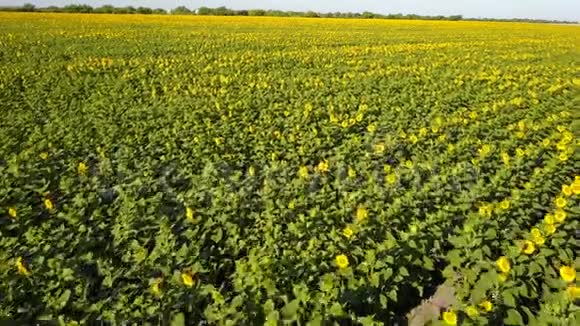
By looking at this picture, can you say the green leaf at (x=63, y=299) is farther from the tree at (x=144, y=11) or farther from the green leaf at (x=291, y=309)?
the tree at (x=144, y=11)

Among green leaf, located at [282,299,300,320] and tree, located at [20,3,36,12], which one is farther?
tree, located at [20,3,36,12]

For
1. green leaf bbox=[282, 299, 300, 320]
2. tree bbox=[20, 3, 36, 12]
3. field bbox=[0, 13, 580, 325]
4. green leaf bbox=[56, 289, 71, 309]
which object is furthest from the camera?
tree bbox=[20, 3, 36, 12]

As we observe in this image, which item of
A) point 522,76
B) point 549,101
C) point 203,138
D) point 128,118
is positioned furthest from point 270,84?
point 522,76

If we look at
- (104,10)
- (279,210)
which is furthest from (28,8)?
(279,210)

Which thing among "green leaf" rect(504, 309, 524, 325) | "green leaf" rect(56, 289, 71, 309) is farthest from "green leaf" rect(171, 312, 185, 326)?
"green leaf" rect(504, 309, 524, 325)

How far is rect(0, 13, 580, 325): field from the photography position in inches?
117

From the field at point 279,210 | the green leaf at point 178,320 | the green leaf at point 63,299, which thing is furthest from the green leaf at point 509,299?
the green leaf at point 63,299

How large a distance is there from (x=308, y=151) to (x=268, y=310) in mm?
3276

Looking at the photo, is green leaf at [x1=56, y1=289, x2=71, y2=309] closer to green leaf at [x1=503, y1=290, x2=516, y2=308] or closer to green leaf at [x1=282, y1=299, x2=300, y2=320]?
green leaf at [x1=282, y1=299, x2=300, y2=320]

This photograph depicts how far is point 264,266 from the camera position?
3045 mm


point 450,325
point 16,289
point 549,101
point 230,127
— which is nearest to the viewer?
point 450,325

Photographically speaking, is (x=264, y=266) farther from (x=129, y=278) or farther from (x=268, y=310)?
(x=129, y=278)

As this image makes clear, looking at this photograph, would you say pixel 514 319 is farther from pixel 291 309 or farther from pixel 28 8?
pixel 28 8

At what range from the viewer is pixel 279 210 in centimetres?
404
